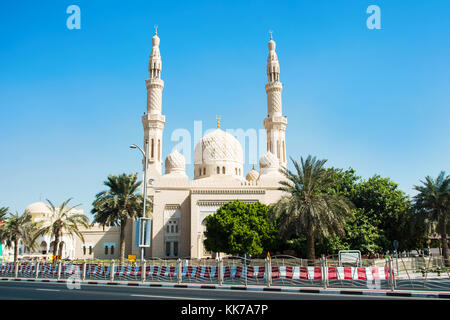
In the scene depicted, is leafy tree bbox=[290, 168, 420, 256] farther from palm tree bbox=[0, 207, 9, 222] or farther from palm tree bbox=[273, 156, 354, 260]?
palm tree bbox=[0, 207, 9, 222]

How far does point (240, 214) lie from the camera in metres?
35.6

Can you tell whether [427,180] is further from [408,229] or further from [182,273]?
[182,273]

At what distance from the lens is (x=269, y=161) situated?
4659 centimetres

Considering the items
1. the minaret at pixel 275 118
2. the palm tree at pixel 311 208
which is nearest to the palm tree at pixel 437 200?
the palm tree at pixel 311 208

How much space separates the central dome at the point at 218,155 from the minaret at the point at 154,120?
23.7ft

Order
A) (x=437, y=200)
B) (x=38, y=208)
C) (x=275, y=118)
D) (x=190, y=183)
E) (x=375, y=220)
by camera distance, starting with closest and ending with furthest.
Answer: (x=437, y=200), (x=375, y=220), (x=190, y=183), (x=275, y=118), (x=38, y=208)

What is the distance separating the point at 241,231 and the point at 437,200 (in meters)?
14.8

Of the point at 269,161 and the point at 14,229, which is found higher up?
the point at 269,161

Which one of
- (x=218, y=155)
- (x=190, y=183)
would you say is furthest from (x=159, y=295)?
(x=218, y=155)

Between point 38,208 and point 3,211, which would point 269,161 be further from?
point 38,208

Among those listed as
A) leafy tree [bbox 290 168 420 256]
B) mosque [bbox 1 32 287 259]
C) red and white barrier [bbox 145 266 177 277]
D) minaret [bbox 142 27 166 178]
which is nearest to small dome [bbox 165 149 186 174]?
mosque [bbox 1 32 287 259]

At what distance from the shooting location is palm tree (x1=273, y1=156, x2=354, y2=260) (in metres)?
24.6
